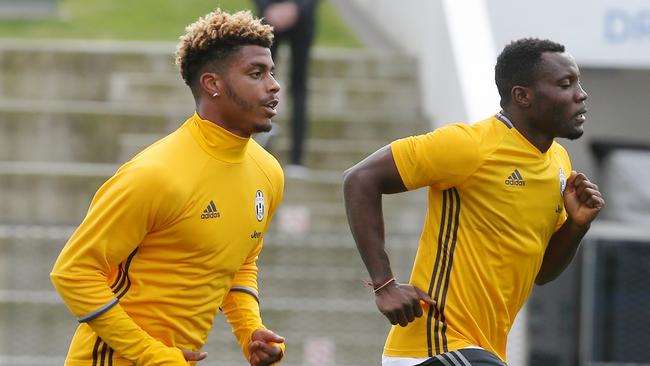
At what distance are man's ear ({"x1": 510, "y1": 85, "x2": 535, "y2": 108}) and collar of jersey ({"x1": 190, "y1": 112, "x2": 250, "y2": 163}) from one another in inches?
41.6

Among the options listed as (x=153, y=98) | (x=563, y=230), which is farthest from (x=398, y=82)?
(x=563, y=230)

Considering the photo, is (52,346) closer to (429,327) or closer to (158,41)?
(158,41)

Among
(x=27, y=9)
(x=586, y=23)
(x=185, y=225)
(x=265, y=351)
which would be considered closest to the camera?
(x=185, y=225)

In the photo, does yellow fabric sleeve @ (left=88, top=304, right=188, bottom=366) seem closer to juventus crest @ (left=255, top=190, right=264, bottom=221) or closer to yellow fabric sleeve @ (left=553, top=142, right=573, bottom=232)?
juventus crest @ (left=255, top=190, right=264, bottom=221)

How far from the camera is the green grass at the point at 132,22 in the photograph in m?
14.3

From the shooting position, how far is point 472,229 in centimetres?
547

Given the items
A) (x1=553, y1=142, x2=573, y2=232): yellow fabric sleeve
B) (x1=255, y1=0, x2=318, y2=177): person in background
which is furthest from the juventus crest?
(x1=255, y1=0, x2=318, y2=177): person in background

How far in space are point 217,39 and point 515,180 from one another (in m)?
1.24

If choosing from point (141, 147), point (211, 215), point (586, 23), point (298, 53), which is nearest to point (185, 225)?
point (211, 215)

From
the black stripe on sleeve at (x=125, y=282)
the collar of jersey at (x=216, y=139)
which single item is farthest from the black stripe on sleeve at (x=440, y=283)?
the black stripe on sleeve at (x=125, y=282)

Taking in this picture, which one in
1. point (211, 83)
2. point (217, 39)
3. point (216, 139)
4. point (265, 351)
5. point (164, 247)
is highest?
point (217, 39)

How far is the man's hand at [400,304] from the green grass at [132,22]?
8.98 metres

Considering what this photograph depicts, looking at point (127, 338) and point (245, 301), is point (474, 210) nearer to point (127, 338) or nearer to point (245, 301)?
point (245, 301)

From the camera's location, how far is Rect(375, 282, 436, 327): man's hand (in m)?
5.33
